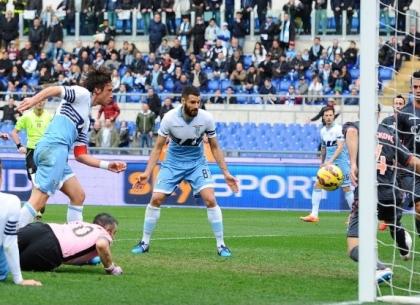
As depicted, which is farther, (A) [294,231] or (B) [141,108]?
(B) [141,108]

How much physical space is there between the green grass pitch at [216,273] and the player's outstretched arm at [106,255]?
0.13m

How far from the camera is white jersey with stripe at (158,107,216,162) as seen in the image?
43.1 ft

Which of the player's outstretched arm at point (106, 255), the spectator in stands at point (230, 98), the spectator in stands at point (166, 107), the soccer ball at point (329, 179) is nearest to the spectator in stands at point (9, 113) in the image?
the spectator in stands at point (166, 107)

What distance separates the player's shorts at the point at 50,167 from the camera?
11.1m

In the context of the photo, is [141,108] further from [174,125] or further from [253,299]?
[253,299]

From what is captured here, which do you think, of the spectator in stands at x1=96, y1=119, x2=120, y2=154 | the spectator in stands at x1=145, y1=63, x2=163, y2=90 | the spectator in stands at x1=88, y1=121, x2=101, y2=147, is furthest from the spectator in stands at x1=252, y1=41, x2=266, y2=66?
the spectator in stands at x1=88, y1=121, x2=101, y2=147

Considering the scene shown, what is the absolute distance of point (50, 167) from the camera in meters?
11.1

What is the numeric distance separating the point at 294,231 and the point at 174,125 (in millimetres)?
5247

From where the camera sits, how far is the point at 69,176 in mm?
11688

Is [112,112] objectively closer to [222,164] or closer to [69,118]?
[222,164]

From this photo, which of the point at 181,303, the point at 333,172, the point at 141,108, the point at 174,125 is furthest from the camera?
the point at 141,108

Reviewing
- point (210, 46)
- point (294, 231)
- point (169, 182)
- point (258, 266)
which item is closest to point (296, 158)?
point (294, 231)

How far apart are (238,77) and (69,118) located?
2028 centimetres

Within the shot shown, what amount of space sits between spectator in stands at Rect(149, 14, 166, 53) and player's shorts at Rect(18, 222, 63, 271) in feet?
81.7
